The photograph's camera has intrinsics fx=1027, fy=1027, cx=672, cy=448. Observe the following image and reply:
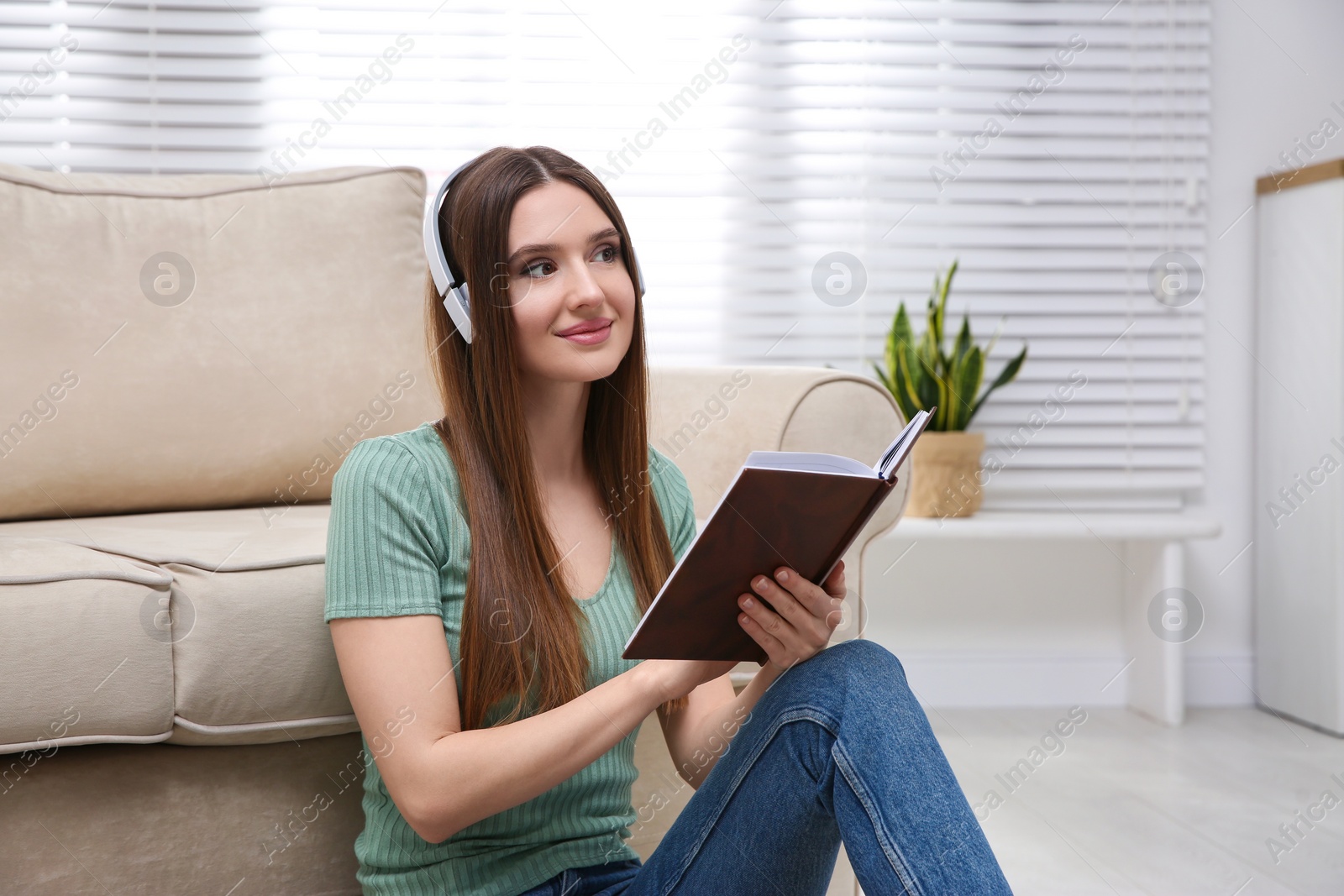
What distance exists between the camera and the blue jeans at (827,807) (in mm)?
733

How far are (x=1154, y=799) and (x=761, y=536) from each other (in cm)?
140

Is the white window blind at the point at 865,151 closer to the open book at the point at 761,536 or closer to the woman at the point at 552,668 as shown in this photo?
the woman at the point at 552,668

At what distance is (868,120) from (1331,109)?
109 cm

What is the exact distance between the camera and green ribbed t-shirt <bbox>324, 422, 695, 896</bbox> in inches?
32.8

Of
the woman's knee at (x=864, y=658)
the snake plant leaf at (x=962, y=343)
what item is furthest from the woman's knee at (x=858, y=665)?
the snake plant leaf at (x=962, y=343)

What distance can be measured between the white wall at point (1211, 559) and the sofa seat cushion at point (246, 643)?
1.59 metres

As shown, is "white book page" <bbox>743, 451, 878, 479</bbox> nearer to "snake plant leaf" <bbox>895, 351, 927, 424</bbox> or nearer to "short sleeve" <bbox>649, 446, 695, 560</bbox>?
"short sleeve" <bbox>649, 446, 695, 560</bbox>

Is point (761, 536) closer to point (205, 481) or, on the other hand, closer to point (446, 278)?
point (446, 278)

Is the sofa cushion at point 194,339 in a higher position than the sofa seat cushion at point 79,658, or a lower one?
higher

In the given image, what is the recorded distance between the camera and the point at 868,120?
2.36m

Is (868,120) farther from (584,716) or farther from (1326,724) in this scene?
(584,716)

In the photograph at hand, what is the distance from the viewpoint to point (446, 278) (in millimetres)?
933

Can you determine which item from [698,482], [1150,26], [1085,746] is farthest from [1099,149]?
[698,482]

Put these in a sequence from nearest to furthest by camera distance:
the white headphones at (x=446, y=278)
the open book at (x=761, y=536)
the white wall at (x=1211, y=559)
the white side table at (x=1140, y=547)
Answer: the open book at (x=761, y=536)
the white headphones at (x=446, y=278)
the white side table at (x=1140, y=547)
the white wall at (x=1211, y=559)
